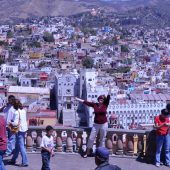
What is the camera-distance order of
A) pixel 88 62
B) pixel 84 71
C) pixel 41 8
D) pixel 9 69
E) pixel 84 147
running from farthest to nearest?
pixel 41 8
pixel 88 62
pixel 9 69
pixel 84 71
pixel 84 147

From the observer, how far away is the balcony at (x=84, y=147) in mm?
8867

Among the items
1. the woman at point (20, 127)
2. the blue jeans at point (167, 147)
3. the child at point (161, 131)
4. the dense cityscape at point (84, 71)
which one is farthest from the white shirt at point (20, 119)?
the dense cityscape at point (84, 71)

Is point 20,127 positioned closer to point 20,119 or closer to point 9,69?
point 20,119

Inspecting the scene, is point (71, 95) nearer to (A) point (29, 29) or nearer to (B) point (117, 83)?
(B) point (117, 83)

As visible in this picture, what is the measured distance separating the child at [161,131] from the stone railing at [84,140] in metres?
0.43

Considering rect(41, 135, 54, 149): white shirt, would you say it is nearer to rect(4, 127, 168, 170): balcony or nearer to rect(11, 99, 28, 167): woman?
rect(11, 99, 28, 167): woman

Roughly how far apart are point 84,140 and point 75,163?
0.59 m

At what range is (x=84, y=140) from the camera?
941 centimetres

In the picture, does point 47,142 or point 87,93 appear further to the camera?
point 87,93

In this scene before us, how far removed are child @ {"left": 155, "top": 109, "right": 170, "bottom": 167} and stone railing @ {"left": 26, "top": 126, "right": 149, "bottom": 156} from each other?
16.9 inches

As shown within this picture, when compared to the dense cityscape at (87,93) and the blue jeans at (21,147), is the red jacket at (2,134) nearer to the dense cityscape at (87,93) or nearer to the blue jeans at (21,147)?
the dense cityscape at (87,93)

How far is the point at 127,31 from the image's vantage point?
12456 cm

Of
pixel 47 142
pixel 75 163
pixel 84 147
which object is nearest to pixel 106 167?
pixel 47 142

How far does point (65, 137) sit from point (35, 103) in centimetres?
2916
